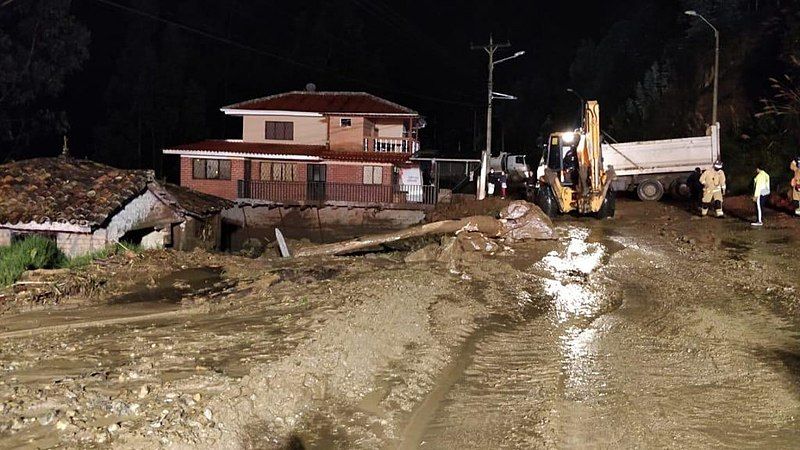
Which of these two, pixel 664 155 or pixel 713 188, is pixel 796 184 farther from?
pixel 664 155

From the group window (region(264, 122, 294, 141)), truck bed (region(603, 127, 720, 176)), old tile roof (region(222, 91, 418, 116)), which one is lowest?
truck bed (region(603, 127, 720, 176))

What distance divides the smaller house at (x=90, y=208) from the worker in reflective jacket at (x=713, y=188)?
1595cm

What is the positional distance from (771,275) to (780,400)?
7870 millimetres

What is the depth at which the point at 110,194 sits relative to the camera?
18703 millimetres

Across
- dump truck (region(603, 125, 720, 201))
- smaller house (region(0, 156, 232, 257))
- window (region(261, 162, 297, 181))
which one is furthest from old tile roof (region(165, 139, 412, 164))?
smaller house (region(0, 156, 232, 257))

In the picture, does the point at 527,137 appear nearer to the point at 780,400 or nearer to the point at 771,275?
the point at 771,275

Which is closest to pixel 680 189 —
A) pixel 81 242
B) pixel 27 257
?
pixel 81 242

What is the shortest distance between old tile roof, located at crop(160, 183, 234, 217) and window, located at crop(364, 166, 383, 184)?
15.0m

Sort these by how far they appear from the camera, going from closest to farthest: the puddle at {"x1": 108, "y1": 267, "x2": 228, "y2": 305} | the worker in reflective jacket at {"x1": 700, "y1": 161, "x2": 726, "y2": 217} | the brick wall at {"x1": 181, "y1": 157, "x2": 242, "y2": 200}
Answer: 1. the puddle at {"x1": 108, "y1": 267, "x2": 228, "y2": 305}
2. the worker in reflective jacket at {"x1": 700, "y1": 161, "x2": 726, "y2": 217}
3. the brick wall at {"x1": 181, "y1": 157, "x2": 242, "y2": 200}

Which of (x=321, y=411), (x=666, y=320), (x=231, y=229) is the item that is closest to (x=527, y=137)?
(x=231, y=229)

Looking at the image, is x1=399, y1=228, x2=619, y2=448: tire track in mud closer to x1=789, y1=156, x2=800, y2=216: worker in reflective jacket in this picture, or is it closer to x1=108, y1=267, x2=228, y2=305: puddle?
x1=108, y1=267, x2=228, y2=305: puddle

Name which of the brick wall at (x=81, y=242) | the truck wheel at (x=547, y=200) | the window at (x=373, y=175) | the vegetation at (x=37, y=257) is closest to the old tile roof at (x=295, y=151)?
the window at (x=373, y=175)

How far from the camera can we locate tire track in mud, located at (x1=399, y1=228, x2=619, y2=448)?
792 cm

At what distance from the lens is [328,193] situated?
38.3 meters
